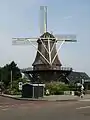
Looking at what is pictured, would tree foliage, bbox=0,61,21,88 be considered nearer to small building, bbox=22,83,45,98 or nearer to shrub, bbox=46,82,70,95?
shrub, bbox=46,82,70,95

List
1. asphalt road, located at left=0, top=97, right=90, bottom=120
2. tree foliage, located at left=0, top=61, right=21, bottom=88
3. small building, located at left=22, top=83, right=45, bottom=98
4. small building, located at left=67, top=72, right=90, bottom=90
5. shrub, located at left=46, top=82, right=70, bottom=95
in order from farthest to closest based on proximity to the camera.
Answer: tree foliage, located at left=0, top=61, right=21, bottom=88
small building, located at left=67, top=72, right=90, bottom=90
shrub, located at left=46, top=82, right=70, bottom=95
small building, located at left=22, top=83, right=45, bottom=98
asphalt road, located at left=0, top=97, right=90, bottom=120

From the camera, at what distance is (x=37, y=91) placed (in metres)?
56.4

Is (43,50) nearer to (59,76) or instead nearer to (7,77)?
(59,76)

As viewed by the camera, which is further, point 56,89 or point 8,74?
point 8,74

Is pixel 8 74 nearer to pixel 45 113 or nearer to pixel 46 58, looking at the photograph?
pixel 46 58

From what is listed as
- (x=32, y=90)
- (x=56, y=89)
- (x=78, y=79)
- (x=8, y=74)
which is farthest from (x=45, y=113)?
(x=78, y=79)

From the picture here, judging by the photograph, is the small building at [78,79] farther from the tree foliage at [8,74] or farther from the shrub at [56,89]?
the tree foliage at [8,74]

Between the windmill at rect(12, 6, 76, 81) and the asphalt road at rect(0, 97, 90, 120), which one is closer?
the asphalt road at rect(0, 97, 90, 120)

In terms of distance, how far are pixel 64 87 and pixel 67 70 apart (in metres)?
11.7

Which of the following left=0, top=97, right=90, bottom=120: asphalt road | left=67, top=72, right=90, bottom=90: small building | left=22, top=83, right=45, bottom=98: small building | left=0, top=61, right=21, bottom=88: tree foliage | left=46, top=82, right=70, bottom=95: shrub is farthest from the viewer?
left=0, top=61, right=21, bottom=88: tree foliage

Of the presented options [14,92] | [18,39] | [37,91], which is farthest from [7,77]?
[37,91]

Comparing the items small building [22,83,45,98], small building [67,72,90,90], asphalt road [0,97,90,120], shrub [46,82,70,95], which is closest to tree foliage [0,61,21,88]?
small building [67,72,90,90]

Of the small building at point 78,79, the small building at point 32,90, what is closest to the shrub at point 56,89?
the small building at point 78,79

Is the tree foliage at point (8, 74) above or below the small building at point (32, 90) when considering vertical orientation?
above
